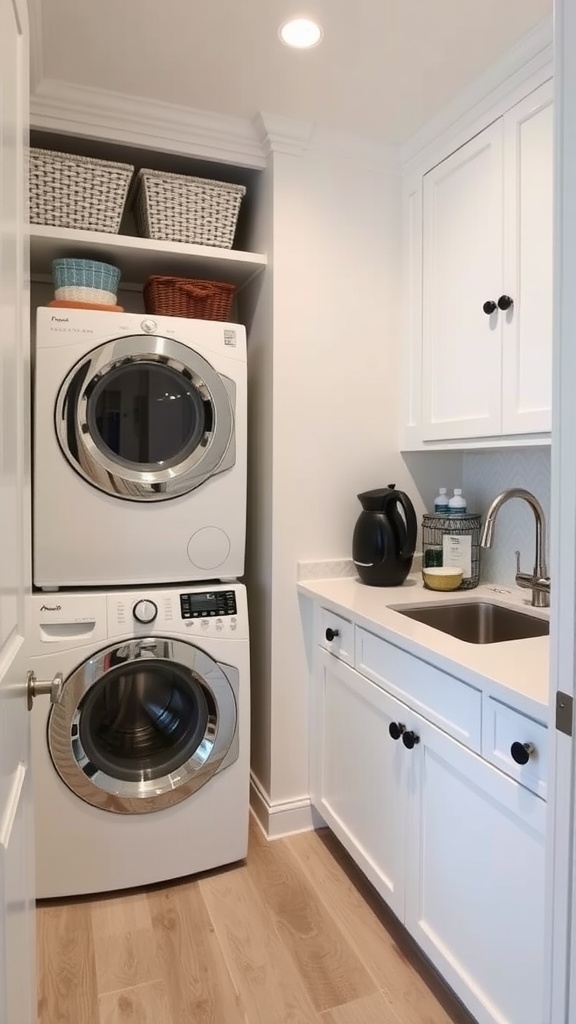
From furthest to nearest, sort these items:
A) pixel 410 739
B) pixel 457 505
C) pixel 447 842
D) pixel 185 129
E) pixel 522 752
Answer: pixel 457 505, pixel 185 129, pixel 410 739, pixel 447 842, pixel 522 752

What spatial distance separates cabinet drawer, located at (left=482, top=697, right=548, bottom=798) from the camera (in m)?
1.13

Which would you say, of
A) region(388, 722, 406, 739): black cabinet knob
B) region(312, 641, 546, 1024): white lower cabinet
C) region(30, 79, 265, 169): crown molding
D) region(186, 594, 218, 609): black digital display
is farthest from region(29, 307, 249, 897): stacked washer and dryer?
region(30, 79, 265, 169): crown molding

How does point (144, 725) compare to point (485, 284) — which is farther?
point (144, 725)

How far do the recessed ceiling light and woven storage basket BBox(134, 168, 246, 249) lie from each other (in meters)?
0.50

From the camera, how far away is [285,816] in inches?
85.9

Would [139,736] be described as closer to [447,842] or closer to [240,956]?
[240,956]

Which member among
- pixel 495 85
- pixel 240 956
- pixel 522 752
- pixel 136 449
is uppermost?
pixel 495 85

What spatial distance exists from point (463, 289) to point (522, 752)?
1.36 metres

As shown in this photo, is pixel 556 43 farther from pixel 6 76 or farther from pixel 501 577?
pixel 501 577

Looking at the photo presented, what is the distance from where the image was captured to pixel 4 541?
842mm

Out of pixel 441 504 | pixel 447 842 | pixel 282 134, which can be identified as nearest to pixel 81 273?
pixel 282 134

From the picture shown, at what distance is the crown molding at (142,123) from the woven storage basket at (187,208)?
10cm

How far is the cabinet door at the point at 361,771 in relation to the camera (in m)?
1.64

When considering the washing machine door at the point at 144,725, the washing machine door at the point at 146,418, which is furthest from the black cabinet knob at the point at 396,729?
the washing machine door at the point at 146,418
